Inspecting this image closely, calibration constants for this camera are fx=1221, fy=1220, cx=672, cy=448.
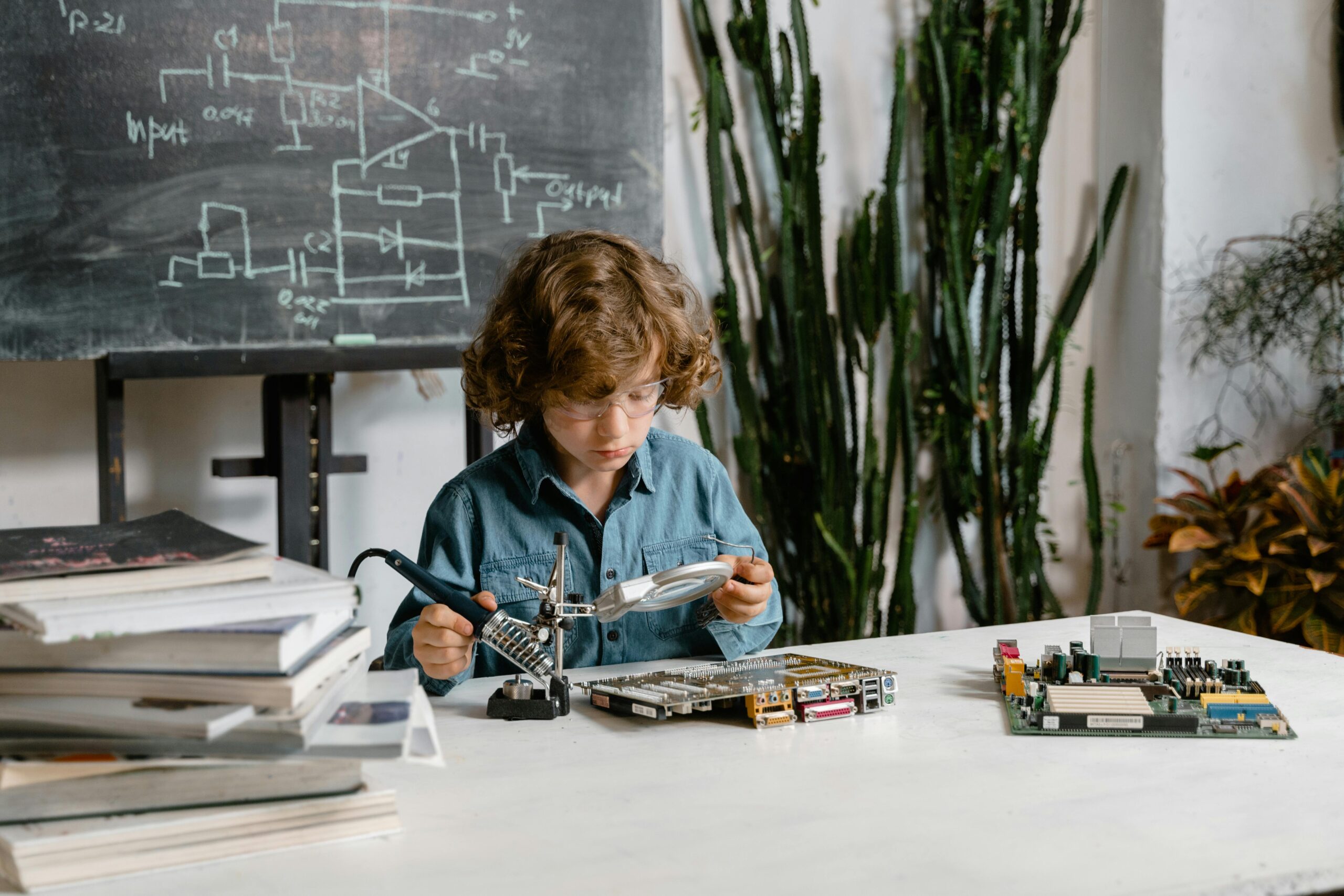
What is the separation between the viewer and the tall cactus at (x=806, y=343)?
281cm

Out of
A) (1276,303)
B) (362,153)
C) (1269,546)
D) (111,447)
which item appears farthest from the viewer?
(1276,303)

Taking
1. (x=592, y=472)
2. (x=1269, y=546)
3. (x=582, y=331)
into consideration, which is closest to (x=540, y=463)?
(x=592, y=472)

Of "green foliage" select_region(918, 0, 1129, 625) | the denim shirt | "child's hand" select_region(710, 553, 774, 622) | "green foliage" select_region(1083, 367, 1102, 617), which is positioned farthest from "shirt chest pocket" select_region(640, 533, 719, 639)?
"green foliage" select_region(1083, 367, 1102, 617)

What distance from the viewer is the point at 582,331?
1.44 metres

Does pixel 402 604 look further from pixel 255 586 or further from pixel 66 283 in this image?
pixel 66 283

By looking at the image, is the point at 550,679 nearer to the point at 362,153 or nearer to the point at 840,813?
the point at 840,813

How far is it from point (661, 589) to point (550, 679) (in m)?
0.15

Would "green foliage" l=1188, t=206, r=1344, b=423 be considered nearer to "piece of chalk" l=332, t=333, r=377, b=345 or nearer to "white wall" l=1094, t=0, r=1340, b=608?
"white wall" l=1094, t=0, r=1340, b=608

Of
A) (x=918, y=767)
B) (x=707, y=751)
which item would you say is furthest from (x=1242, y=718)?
(x=707, y=751)

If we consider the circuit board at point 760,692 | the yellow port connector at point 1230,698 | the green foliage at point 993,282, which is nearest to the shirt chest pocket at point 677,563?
the circuit board at point 760,692

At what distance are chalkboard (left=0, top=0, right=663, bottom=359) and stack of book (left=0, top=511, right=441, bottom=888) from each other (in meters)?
1.30

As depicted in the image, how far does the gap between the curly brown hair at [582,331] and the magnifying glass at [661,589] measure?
262mm

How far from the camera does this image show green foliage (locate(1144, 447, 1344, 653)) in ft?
9.05

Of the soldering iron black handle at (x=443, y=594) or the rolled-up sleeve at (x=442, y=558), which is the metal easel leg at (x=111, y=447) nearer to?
the rolled-up sleeve at (x=442, y=558)
